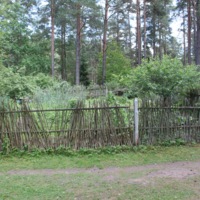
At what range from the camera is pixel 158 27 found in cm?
2630

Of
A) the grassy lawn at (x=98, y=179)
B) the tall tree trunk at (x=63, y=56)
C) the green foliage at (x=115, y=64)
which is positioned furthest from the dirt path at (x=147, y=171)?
the tall tree trunk at (x=63, y=56)

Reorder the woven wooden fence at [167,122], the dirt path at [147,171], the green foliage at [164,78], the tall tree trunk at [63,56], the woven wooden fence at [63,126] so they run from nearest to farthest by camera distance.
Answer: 1. the dirt path at [147,171]
2. the woven wooden fence at [63,126]
3. the woven wooden fence at [167,122]
4. the green foliage at [164,78]
5. the tall tree trunk at [63,56]

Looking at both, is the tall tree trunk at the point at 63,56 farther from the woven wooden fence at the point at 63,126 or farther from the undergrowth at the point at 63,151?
the undergrowth at the point at 63,151

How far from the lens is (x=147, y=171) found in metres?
4.17

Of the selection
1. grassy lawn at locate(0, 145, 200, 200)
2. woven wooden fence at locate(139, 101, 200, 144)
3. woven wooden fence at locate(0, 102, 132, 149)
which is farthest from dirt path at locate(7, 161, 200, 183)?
woven wooden fence at locate(139, 101, 200, 144)

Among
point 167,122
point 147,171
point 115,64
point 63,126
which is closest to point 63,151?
point 63,126

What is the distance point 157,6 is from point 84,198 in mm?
20339

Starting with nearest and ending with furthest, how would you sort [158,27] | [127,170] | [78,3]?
[127,170]
[78,3]
[158,27]

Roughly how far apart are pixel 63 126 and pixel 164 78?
11.0 ft

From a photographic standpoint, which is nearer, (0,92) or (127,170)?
(127,170)

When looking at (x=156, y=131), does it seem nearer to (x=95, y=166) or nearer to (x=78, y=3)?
(x=95, y=166)

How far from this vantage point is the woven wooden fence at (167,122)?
542cm

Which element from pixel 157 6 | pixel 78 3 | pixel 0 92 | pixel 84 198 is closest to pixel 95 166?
pixel 84 198

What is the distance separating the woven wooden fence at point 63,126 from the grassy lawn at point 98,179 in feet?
1.05
